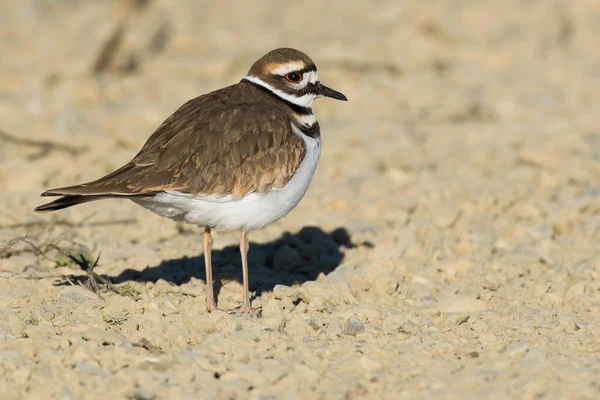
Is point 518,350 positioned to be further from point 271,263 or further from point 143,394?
point 271,263

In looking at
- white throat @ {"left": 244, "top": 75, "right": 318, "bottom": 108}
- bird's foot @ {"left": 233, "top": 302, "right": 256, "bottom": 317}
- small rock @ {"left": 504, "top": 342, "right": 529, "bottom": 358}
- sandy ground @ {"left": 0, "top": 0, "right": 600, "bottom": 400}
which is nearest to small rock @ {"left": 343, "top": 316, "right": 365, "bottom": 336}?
sandy ground @ {"left": 0, "top": 0, "right": 600, "bottom": 400}

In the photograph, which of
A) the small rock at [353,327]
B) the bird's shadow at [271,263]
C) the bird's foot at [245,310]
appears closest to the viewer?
the small rock at [353,327]

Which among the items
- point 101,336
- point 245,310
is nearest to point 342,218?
point 245,310

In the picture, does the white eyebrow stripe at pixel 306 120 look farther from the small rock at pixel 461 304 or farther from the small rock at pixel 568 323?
the small rock at pixel 568 323

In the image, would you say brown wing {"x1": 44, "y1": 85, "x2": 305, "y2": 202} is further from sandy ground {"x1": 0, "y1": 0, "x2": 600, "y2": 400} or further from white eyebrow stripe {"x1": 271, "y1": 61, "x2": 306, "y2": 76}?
sandy ground {"x1": 0, "y1": 0, "x2": 600, "y2": 400}

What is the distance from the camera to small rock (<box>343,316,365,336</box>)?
5.68 m

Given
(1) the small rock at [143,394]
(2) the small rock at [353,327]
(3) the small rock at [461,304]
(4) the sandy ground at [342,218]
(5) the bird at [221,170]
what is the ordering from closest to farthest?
1. (1) the small rock at [143,394]
2. (4) the sandy ground at [342,218]
3. (2) the small rock at [353,327]
4. (5) the bird at [221,170]
5. (3) the small rock at [461,304]

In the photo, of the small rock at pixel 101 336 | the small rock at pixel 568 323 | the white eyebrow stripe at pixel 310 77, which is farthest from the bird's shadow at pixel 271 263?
the small rock at pixel 568 323

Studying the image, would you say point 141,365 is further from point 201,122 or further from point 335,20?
point 335,20

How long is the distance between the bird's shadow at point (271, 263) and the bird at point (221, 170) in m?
0.61

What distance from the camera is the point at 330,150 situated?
10.2 metres

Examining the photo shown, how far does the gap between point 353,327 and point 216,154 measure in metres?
1.46

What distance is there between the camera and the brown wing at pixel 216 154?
5.85 meters

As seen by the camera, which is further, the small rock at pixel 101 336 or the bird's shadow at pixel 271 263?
the bird's shadow at pixel 271 263
